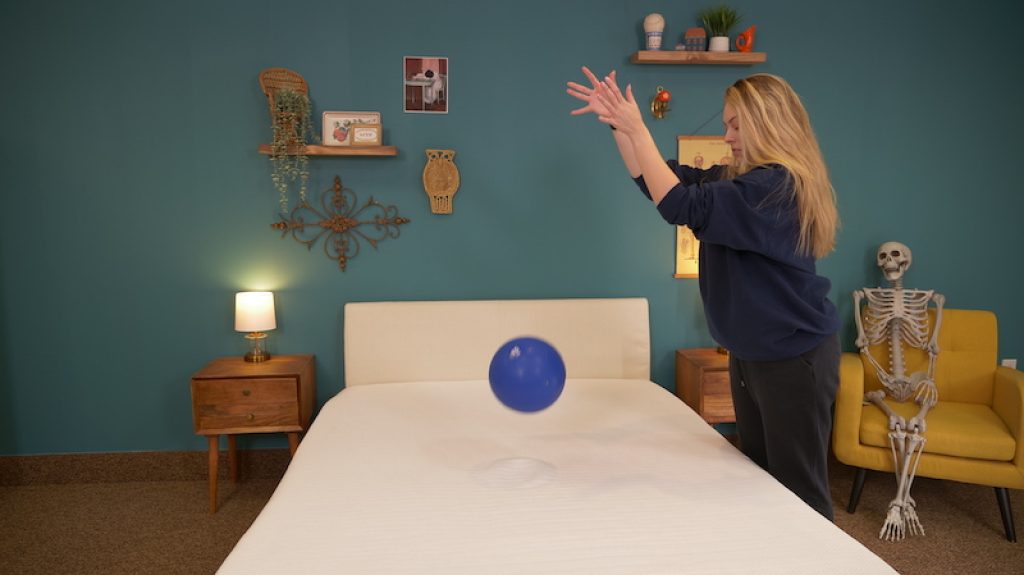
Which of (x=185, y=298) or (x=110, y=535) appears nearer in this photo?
(x=110, y=535)

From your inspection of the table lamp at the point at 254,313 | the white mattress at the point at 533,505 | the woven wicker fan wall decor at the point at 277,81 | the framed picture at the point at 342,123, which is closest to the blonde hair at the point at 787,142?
the white mattress at the point at 533,505

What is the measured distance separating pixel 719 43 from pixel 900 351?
1.76 metres

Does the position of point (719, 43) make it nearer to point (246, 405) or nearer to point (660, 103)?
point (660, 103)

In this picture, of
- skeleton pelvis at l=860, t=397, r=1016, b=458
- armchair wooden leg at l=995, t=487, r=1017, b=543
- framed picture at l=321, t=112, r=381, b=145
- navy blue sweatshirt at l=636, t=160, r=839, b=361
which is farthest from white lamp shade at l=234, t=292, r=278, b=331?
armchair wooden leg at l=995, t=487, r=1017, b=543

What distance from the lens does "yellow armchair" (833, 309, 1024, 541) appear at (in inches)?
103

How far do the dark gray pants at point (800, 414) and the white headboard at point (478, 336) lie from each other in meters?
1.30

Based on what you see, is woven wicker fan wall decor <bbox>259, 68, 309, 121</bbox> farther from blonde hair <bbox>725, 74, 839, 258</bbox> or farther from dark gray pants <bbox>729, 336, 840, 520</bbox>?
dark gray pants <bbox>729, 336, 840, 520</bbox>

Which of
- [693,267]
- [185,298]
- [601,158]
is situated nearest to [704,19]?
[601,158]

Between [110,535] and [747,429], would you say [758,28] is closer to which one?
[747,429]

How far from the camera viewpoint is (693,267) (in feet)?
10.9

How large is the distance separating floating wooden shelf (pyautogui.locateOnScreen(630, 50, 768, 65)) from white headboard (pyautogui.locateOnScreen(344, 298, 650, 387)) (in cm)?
120

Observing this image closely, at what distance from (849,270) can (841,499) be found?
46.9 inches

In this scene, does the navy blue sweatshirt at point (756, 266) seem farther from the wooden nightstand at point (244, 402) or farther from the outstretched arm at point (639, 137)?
the wooden nightstand at point (244, 402)

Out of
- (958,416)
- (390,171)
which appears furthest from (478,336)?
(958,416)
